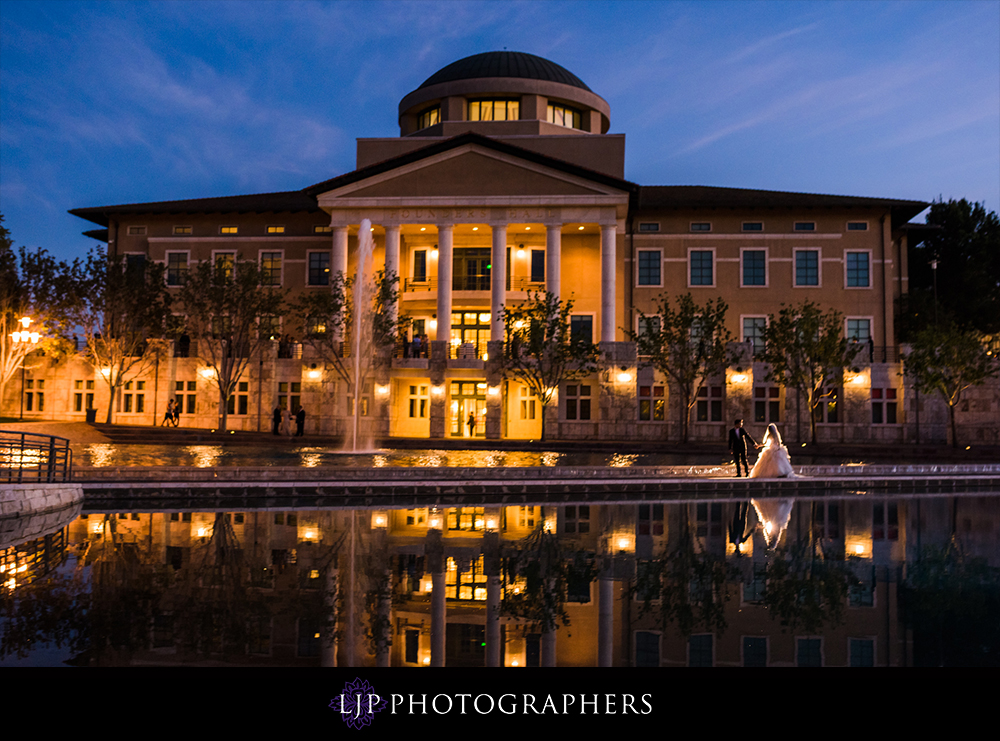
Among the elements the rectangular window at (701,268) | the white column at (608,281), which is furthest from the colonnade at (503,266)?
the rectangular window at (701,268)

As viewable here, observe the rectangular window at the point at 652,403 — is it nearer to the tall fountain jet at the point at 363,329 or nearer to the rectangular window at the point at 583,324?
the rectangular window at the point at 583,324

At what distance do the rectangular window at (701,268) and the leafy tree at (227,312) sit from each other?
71.4 feet

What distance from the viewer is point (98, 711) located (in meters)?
4.38

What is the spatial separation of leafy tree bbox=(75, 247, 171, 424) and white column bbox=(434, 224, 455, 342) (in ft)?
43.6

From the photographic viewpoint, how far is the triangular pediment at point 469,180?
1535 inches

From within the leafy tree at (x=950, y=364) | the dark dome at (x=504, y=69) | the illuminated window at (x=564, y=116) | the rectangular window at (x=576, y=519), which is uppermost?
the dark dome at (x=504, y=69)

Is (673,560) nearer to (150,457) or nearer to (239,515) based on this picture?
(239,515)

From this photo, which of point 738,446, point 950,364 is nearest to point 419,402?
point 738,446

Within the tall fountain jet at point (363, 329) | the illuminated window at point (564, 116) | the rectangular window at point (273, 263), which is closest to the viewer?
the tall fountain jet at point (363, 329)

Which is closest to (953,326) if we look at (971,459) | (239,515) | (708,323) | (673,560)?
(971,459)

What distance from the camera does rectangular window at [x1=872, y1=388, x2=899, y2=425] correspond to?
36.1 metres

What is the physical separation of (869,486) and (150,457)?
20125mm

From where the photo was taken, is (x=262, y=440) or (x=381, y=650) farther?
(x=262, y=440)

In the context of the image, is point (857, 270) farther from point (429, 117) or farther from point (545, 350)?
point (429, 117)
